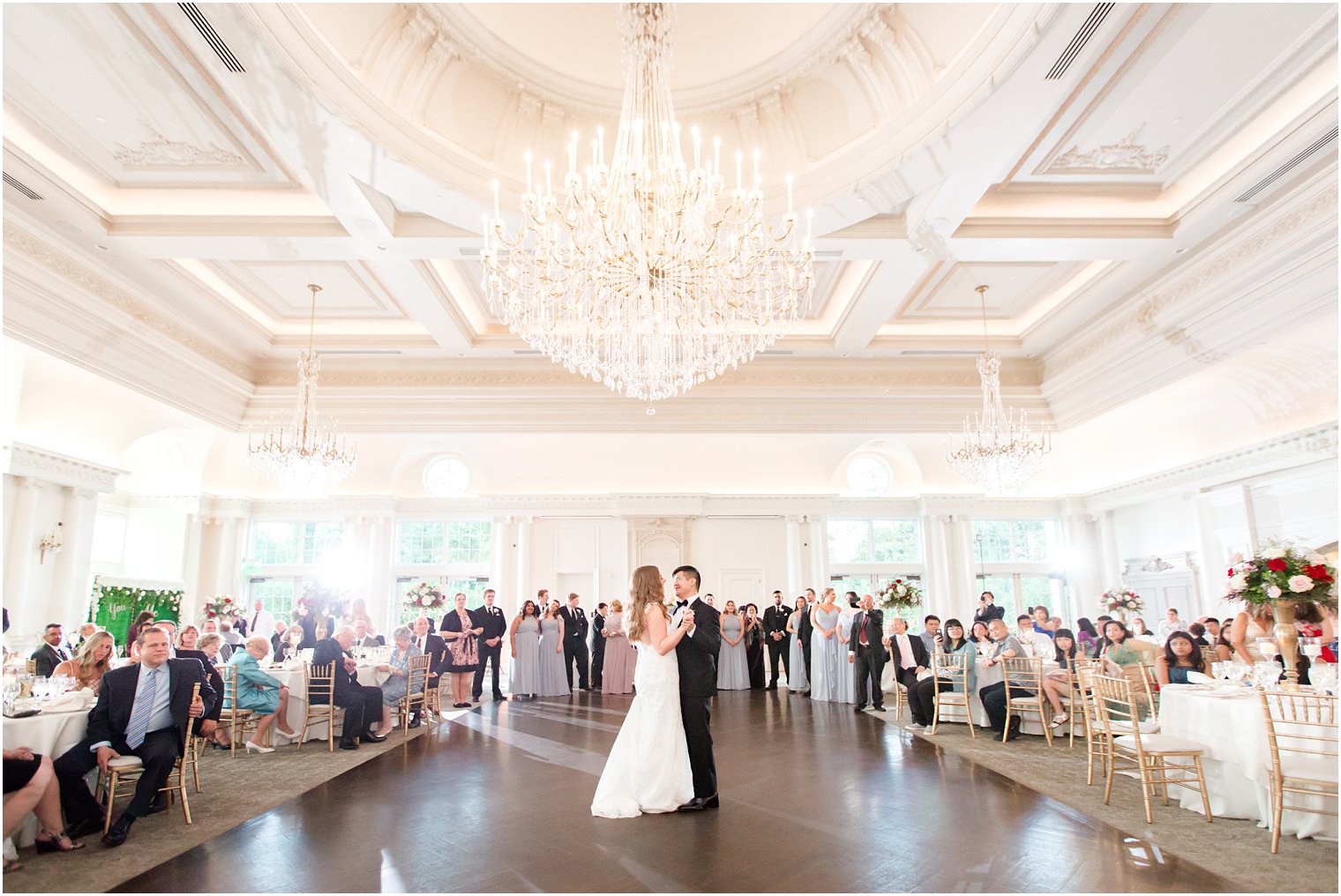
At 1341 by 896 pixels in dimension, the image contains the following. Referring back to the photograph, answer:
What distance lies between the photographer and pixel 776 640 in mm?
13398

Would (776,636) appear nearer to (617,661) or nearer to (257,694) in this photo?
(617,661)

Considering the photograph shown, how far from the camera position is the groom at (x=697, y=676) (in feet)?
17.0

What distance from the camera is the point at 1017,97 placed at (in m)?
6.52

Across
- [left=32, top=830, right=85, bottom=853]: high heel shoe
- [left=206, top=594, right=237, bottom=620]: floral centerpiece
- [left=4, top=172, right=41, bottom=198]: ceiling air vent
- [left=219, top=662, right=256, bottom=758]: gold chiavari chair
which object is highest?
[left=4, top=172, right=41, bottom=198]: ceiling air vent

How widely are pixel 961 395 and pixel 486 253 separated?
9.88 m

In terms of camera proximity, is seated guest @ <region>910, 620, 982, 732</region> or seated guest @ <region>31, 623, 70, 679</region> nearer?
seated guest @ <region>31, 623, 70, 679</region>

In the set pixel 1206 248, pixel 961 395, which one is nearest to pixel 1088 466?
pixel 961 395

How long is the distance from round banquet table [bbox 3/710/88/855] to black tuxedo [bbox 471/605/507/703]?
21.2ft

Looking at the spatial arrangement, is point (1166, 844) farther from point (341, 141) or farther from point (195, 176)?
point (195, 176)

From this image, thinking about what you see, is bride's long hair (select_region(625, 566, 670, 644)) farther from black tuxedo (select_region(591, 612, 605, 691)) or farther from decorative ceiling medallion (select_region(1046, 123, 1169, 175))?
black tuxedo (select_region(591, 612, 605, 691))

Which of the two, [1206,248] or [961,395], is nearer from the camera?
[1206,248]

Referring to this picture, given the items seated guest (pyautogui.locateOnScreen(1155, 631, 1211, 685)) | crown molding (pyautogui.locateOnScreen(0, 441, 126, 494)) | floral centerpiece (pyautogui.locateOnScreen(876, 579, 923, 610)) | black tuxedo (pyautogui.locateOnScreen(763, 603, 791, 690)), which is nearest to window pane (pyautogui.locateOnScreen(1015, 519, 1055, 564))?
floral centerpiece (pyautogui.locateOnScreen(876, 579, 923, 610))

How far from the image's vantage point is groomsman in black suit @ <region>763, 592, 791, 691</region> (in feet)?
43.5

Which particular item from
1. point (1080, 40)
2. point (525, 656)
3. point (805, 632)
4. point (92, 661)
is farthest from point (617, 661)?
point (1080, 40)
